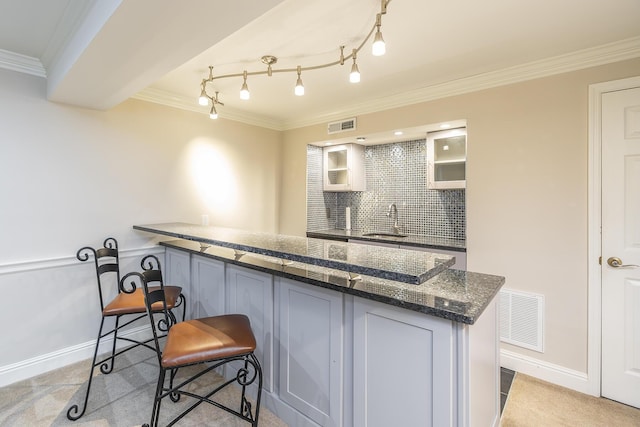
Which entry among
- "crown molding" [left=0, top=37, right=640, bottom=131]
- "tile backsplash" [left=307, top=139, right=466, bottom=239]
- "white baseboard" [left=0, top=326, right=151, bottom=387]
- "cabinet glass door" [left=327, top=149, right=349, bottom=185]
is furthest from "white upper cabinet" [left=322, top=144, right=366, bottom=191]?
"white baseboard" [left=0, top=326, right=151, bottom=387]

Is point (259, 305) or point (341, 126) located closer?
point (259, 305)

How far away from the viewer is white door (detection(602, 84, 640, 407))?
2105 mm

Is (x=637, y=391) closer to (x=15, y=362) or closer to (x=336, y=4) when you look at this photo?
(x=336, y=4)

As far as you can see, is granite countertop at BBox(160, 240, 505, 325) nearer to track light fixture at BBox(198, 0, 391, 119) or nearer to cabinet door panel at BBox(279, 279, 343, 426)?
cabinet door panel at BBox(279, 279, 343, 426)

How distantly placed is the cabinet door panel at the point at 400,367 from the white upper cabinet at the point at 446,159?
2.18 metres

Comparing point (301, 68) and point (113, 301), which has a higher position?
point (301, 68)

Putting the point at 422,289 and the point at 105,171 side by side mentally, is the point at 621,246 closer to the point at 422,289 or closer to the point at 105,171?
the point at 422,289

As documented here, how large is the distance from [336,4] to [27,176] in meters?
2.57

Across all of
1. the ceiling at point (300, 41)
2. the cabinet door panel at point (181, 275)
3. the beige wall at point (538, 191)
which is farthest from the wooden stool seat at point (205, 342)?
the beige wall at point (538, 191)

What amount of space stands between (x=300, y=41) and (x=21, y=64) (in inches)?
82.9

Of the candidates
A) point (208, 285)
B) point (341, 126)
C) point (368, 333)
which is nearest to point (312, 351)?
point (368, 333)

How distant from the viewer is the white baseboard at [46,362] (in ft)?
7.61

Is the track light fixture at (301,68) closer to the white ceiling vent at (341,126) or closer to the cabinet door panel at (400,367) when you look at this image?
the white ceiling vent at (341,126)

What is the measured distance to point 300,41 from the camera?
82.3 inches
